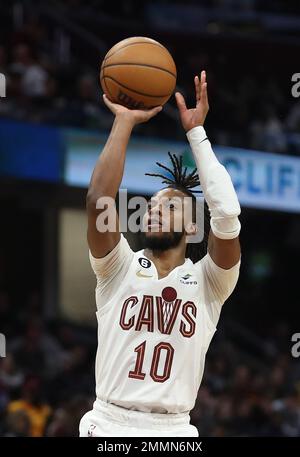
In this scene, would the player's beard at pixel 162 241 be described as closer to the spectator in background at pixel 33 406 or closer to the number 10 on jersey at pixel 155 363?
the number 10 on jersey at pixel 155 363

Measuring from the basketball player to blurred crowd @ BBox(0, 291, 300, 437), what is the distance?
178 inches

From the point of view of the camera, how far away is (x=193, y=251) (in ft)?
21.5

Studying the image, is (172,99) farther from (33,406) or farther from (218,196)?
(218,196)

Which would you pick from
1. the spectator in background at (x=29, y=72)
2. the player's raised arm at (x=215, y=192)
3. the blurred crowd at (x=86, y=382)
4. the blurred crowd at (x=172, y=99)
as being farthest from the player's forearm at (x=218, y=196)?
the spectator in background at (x=29, y=72)

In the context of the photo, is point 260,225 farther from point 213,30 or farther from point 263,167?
point 263,167

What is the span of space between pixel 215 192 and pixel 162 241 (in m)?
0.44

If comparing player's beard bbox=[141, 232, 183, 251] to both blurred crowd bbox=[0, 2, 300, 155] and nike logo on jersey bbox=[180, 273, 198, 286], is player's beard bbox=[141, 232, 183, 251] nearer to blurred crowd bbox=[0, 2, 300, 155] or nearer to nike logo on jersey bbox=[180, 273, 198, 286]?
nike logo on jersey bbox=[180, 273, 198, 286]

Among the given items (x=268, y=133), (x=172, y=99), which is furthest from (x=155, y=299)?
(x=172, y=99)

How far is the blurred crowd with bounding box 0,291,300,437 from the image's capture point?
38.4 ft

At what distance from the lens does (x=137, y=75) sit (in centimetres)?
594

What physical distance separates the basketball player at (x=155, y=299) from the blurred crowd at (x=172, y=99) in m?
7.84

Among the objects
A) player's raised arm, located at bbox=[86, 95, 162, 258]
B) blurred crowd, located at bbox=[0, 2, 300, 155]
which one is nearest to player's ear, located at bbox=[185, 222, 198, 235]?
player's raised arm, located at bbox=[86, 95, 162, 258]

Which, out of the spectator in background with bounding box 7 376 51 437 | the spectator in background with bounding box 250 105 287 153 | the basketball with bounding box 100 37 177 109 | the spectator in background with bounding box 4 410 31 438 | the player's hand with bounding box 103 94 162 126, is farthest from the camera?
the spectator in background with bounding box 250 105 287 153
